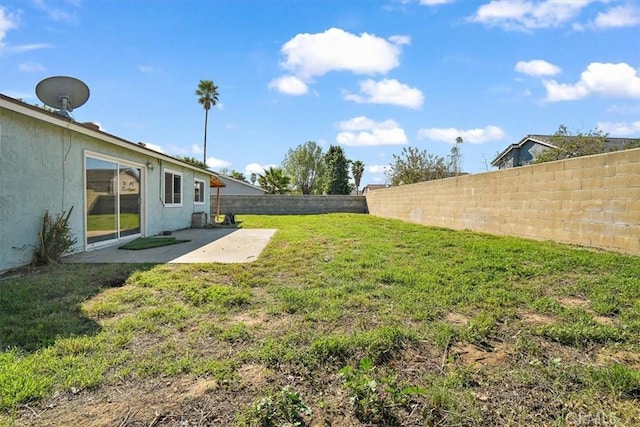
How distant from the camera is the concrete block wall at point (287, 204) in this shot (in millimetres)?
23250

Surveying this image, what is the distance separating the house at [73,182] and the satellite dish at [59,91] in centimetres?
90

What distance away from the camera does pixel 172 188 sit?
12094 millimetres

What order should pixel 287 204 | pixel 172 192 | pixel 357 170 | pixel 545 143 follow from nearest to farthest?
pixel 172 192 < pixel 545 143 < pixel 287 204 < pixel 357 170

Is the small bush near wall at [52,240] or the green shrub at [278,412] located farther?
the small bush near wall at [52,240]

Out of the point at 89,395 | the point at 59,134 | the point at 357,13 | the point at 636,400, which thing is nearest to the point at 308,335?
the point at 89,395

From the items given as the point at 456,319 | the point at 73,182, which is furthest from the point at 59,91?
the point at 456,319

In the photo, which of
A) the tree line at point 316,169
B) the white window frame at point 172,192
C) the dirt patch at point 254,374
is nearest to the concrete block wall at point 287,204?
the white window frame at point 172,192

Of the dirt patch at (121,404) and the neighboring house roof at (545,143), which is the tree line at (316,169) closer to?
the neighboring house roof at (545,143)

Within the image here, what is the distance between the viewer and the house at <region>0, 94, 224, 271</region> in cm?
532

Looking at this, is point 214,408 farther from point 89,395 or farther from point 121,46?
point 121,46

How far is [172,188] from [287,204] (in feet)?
39.6

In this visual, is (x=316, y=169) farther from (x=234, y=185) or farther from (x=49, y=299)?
(x=49, y=299)

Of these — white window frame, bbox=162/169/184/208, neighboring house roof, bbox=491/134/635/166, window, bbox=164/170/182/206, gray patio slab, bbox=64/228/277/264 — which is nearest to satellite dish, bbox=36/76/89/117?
gray patio slab, bbox=64/228/277/264

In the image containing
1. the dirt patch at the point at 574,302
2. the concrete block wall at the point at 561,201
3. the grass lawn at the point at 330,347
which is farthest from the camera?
the concrete block wall at the point at 561,201
